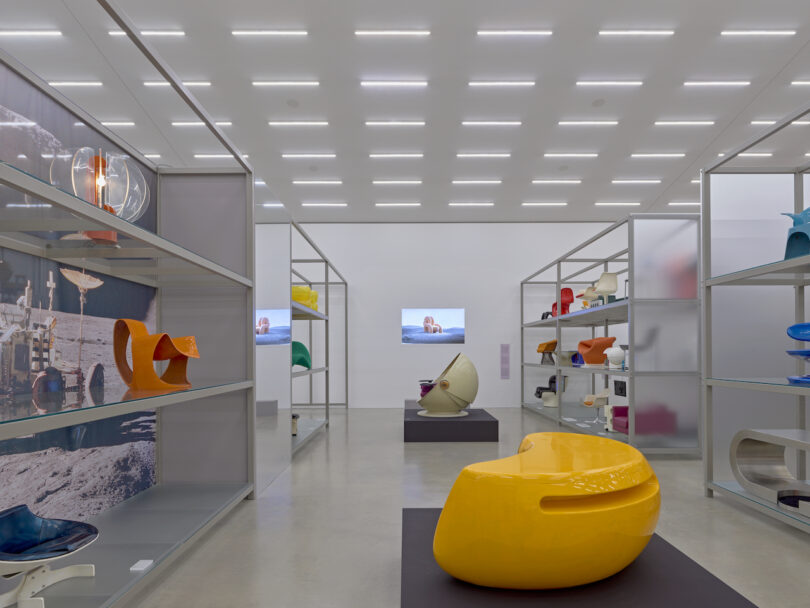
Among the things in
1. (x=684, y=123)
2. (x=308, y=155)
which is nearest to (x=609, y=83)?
(x=684, y=123)

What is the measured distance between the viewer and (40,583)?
1.73 m

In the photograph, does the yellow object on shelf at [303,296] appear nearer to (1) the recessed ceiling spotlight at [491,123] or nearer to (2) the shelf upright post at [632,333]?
(1) the recessed ceiling spotlight at [491,123]

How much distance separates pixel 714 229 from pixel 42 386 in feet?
13.4

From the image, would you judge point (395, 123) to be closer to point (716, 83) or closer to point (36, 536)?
point (716, 83)

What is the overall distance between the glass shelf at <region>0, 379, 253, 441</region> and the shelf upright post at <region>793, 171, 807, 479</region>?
3776mm

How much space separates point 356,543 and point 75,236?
192 cm

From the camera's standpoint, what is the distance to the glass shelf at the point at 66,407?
1317 mm

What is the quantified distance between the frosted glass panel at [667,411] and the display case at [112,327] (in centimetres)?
343

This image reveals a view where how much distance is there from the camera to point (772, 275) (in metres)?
3.31

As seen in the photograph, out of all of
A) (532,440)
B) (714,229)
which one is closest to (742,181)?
(714,229)

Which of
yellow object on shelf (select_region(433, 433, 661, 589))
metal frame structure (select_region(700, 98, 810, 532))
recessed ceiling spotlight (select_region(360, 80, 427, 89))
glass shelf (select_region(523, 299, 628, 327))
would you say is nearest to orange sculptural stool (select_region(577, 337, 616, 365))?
glass shelf (select_region(523, 299, 628, 327))

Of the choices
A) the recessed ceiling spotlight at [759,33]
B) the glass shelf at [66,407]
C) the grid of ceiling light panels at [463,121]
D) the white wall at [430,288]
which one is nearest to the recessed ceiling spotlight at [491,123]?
the grid of ceiling light panels at [463,121]

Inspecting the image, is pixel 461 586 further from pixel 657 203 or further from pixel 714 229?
pixel 657 203

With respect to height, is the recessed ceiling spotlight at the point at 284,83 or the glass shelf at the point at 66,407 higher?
the recessed ceiling spotlight at the point at 284,83
